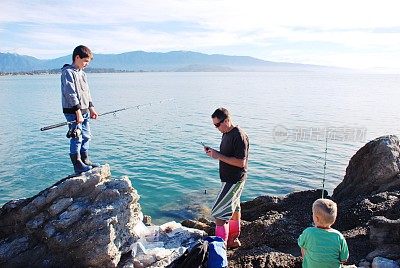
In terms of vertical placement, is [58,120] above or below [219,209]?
below

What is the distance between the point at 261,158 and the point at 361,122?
808 inches

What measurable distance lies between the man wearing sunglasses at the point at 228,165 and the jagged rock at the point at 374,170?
552 centimetres

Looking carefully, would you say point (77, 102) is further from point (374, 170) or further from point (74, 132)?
point (374, 170)

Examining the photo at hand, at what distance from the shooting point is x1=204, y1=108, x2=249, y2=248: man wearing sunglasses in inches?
309

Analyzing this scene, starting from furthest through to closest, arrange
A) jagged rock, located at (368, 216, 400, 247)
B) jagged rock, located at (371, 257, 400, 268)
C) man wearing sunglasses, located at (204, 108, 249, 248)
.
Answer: jagged rock, located at (368, 216, 400, 247) → man wearing sunglasses, located at (204, 108, 249, 248) → jagged rock, located at (371, 257, 400, 268)

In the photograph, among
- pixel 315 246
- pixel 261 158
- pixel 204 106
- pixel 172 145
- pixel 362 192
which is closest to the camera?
pixel 315 246

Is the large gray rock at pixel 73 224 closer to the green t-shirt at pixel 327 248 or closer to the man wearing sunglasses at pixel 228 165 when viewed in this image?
the man wearing sunglasses at pixel 228 165

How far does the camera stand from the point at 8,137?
34.1 metres

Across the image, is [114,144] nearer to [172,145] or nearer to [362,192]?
[172,145]

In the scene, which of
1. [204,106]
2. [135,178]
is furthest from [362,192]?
[204,106]

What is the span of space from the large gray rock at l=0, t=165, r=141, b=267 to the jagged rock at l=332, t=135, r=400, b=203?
296 inches

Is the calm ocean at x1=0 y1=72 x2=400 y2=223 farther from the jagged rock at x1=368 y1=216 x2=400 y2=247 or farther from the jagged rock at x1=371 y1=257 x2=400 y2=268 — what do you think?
the jagged rock at x1=371 y1=257 x2=400 y2=268

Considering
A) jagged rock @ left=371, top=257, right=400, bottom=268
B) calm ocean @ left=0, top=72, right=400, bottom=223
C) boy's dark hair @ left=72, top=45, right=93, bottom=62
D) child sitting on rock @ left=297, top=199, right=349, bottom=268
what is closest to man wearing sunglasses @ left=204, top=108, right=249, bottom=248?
child sitting on rock @ left=297, top=199, right=349, bottom=268

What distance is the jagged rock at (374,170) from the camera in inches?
474
